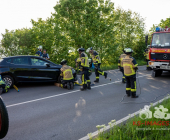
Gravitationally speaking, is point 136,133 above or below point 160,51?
below

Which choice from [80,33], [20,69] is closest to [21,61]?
[20,69]

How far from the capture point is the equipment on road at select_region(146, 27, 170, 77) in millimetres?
11625

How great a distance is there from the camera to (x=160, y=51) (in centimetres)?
1185

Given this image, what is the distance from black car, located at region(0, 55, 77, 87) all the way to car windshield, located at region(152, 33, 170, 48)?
5.47 m

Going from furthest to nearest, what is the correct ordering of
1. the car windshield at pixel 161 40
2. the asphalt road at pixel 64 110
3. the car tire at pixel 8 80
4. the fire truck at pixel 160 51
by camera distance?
the car windshield at pixel 161 40, the fire truck at pixel 160 51, the car tire at pixel 8 80, the asphalt road at pixel 64 110

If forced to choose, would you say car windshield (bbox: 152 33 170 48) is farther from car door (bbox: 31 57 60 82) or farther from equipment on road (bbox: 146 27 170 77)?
car door (bbox: 31 57 60 82)

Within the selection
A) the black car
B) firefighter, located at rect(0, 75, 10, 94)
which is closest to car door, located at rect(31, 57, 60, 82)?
the black car

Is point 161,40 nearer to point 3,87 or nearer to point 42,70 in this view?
point 42,70

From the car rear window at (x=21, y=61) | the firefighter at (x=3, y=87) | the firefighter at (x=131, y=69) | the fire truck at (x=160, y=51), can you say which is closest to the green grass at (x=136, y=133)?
the firefighter at (x=131, y=69)

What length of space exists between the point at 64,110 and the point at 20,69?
4.62 meters

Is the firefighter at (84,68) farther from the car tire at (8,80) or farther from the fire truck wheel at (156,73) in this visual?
the fire truck wheel at (156,73)

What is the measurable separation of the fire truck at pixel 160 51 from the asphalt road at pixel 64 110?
2972 millimetres

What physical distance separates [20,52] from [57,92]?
28.1 ft

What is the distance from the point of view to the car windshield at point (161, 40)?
11.9m
